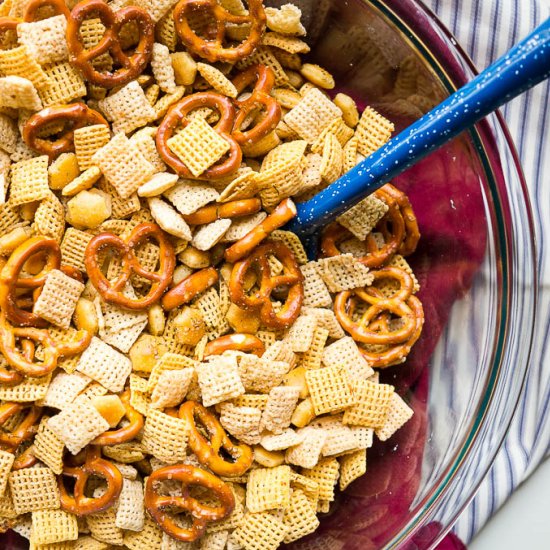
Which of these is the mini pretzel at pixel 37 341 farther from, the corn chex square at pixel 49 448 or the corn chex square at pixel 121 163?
the corn chex square at pixel 121 163

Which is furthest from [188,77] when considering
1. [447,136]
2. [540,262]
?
Answer: [540,262]

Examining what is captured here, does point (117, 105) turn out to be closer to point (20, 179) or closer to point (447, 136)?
point (20, 179)

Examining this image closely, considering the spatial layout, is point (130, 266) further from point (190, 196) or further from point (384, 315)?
Result: point (384, 315)

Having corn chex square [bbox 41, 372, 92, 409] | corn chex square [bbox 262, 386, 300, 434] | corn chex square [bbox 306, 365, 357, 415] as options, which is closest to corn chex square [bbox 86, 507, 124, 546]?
corn chex square [bbox 41, 372, 92, 409]

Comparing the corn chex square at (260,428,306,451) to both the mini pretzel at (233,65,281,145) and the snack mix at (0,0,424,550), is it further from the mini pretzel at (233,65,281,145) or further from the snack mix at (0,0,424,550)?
the mini pretzel at (233,65,281,145)

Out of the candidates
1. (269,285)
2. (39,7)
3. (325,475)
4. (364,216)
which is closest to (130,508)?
(325,475)
